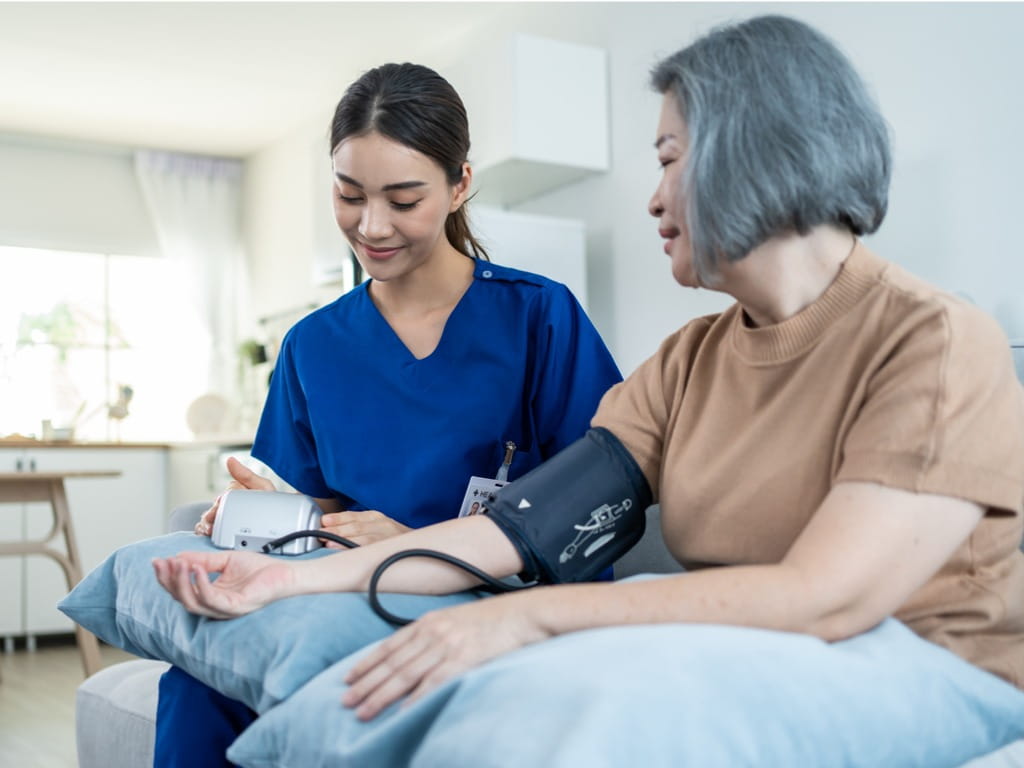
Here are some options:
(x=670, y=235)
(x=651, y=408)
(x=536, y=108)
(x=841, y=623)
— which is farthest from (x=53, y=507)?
(x=841, y=623)

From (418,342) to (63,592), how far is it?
14.1ft

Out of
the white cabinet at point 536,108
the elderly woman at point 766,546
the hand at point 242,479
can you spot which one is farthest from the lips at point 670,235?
the white cabinet at point 536,108

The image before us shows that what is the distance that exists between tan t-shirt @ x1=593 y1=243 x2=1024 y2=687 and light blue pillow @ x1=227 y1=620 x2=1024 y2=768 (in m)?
0.11

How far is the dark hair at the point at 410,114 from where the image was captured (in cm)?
154

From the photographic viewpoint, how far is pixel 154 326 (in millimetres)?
6793

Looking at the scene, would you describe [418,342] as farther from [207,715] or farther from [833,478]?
[833,478]

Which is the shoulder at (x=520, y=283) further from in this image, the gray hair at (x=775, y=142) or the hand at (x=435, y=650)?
the hand at (x=435, y=650)

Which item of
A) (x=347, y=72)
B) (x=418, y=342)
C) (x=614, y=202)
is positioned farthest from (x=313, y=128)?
(x=418, y=342)

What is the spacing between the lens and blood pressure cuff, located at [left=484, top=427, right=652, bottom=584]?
1.12 metres

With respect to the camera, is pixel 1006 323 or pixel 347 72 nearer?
pixel 1006 323

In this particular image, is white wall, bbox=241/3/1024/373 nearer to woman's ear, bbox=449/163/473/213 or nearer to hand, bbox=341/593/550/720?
woman's ear, bbox=449/163/473/213

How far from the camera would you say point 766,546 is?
1.00 meters

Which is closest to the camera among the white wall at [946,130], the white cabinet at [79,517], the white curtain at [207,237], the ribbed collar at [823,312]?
the ribbed collar at [823,312]

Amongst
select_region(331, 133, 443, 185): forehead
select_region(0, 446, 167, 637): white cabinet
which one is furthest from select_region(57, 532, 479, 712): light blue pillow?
select_region(0, 446, 167, 637): white cabinet
